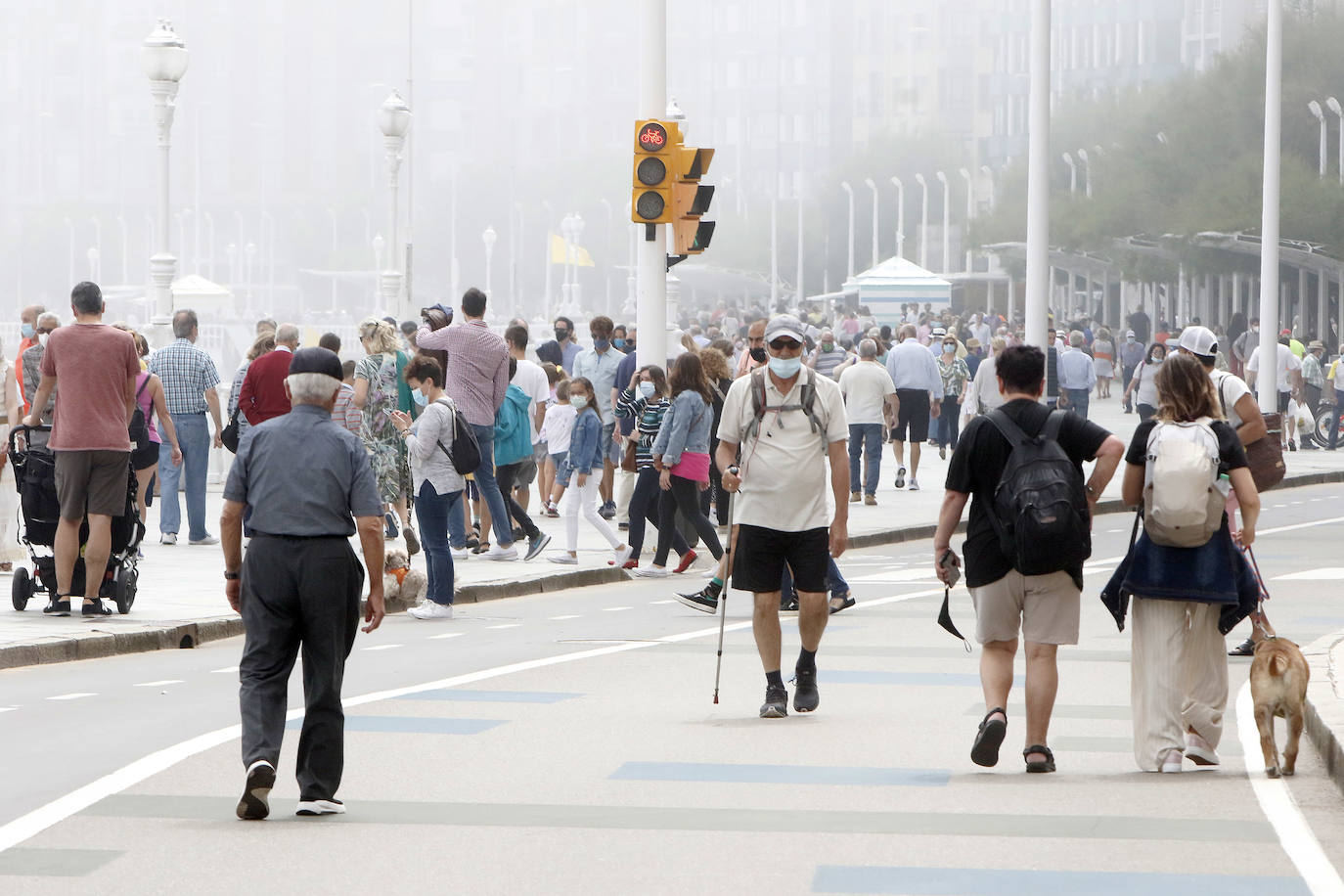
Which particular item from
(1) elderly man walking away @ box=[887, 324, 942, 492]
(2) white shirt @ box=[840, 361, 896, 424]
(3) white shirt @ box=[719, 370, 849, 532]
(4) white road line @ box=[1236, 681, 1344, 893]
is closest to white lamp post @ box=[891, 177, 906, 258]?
(1) elderly man walking away @ box=[887, 324, 942, 492]

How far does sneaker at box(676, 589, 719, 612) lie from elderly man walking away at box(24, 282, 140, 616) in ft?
11.1

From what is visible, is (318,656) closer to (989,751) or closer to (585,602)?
(989,751)

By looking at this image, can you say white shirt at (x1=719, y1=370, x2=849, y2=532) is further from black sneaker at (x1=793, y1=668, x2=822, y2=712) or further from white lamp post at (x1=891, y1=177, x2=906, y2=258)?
white lamp post at (x1=891, y1=177, x2=906, y2=258)

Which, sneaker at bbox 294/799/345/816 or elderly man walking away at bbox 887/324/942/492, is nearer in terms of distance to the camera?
sneaker at bbox 294/799/345/816

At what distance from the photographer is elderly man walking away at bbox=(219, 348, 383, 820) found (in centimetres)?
759

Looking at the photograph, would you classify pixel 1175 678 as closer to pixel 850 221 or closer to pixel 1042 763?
pixel 1042 763

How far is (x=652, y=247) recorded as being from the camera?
18.5 metres

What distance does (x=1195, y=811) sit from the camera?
782cm

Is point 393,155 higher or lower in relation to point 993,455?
higher

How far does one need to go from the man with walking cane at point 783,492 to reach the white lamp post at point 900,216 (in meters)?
103

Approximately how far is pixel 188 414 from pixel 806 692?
966 cm

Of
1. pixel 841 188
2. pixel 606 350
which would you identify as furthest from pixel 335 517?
pixel 841 188

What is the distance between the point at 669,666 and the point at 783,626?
2093mm

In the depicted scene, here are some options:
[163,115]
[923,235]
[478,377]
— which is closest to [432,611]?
[478,377]
